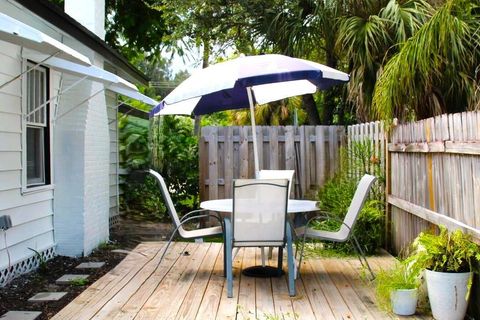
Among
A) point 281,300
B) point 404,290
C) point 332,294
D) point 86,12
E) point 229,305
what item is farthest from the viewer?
point 86,12

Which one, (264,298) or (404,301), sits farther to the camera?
(264,298)

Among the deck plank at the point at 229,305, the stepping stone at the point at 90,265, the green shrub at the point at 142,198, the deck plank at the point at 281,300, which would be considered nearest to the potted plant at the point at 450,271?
the deck plank at the point at 281,300

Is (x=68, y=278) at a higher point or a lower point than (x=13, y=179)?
lower

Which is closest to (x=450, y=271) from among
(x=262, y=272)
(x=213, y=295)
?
(x=213, y=295)

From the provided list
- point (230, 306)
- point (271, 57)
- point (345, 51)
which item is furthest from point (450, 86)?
point (230, 306)

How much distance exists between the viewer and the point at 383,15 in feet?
23.6

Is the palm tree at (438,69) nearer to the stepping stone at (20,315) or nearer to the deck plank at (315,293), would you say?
the deck plank at (315,293)

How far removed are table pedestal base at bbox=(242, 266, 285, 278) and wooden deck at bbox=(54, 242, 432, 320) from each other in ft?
0.30

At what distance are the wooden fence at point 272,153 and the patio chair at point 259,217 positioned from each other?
3.44 m

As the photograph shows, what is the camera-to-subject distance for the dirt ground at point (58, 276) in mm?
4422

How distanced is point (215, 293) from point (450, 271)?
1.99 metres

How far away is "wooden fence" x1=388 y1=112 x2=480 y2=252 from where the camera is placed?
371 cm

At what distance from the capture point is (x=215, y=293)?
4.60 metres

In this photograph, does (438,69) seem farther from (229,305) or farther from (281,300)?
(229,305)
